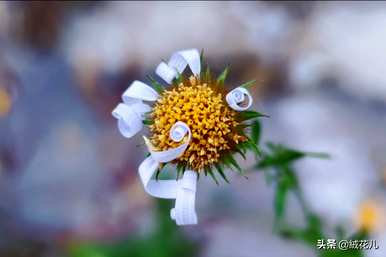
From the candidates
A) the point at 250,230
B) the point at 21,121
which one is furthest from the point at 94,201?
the point at 250,230

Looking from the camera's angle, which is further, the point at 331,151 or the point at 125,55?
the point at 125,55

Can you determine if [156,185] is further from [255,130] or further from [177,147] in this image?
[255,130]

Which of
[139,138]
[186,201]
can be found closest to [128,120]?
[186,201]

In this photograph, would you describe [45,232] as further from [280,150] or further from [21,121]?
[280,150]

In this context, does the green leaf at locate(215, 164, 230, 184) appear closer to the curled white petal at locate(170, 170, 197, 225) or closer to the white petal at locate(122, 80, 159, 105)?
the curled white petal at locate(170, 170, 197, 225)

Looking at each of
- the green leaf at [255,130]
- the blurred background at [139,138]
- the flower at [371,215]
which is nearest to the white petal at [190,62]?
the green leaf at [255,130]

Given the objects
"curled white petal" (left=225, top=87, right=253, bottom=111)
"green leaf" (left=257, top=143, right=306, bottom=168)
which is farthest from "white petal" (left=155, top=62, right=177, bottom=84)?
"green leaf" (left=257, top=143, right=306, bottom=168)
